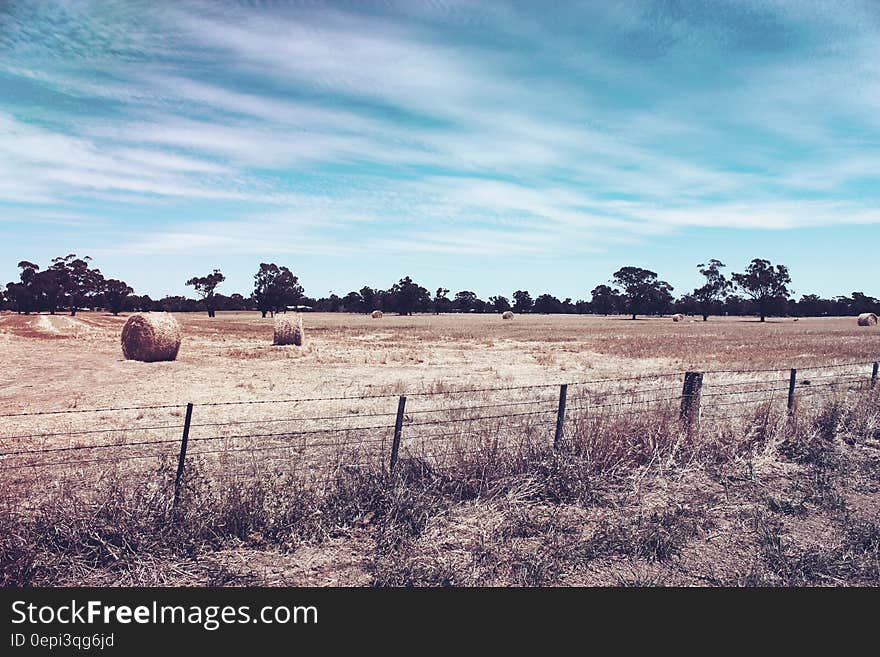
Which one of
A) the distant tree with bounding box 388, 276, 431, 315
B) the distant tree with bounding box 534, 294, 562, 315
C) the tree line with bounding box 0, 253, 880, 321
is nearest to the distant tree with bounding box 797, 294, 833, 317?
the tree line with bounding box 0, 253, 880, 321

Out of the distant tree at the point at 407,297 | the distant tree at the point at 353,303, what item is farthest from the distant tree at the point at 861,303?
the distant tree at the point at 353,303

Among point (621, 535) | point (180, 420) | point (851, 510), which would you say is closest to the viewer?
point (621, 535)

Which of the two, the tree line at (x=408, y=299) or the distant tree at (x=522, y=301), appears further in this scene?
the distant tree at (x=522, y=301)

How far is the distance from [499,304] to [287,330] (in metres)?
136

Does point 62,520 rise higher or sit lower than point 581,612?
higher

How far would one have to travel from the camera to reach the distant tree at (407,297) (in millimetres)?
143625

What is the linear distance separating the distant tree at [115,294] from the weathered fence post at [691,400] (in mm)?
123559

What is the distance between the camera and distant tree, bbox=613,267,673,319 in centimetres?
13488

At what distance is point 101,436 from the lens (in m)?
9.75

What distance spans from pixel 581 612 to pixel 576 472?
2646 mm

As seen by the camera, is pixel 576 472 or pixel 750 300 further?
pixel 750 300

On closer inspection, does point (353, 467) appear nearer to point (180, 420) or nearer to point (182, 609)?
point (182, 609)

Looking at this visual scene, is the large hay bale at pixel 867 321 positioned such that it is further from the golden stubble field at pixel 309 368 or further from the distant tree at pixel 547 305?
the distant tree at pixel 547 305

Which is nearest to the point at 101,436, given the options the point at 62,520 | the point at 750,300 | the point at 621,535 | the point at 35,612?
the point at 62,520
